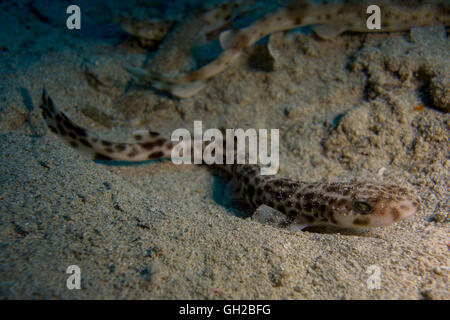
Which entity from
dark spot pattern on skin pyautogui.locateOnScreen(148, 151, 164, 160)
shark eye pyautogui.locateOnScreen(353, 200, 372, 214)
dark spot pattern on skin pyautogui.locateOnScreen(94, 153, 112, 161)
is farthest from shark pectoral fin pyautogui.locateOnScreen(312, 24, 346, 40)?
dark spot pattern on skin pyautogui.locateOnScreen(94, 153, 112, 161)

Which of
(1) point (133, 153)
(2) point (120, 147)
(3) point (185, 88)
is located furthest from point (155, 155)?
(3) point (185, 88)

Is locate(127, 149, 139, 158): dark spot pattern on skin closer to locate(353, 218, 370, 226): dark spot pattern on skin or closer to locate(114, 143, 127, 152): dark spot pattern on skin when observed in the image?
locate(114, 143, 127, 152): dark spot pattern on skin

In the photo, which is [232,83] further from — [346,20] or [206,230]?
[206,230]

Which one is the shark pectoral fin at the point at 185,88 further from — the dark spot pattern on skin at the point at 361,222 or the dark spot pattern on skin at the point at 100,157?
the dark spot pattern on skin at the point at 361,222

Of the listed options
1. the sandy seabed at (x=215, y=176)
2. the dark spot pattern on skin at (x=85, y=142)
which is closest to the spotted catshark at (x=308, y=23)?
the sandy seabed at (x=215, y=176)

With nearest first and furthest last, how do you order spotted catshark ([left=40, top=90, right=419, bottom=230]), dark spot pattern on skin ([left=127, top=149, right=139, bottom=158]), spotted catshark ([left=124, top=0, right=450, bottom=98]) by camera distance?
1. spotted catshark ([left=40, top=90, right=419, bottom=230])
2. dark spot pattern on skin ([left=127, top=149, right=139, bottom=158])
3. spotted catshark ([left=124, top=0, right=450, bottom=98])

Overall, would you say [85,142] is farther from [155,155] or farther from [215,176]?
[215,176]
